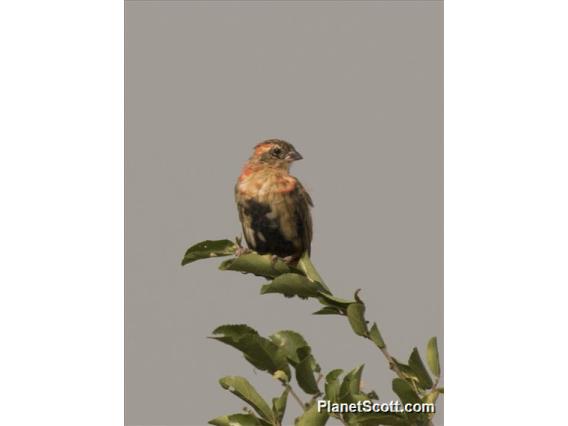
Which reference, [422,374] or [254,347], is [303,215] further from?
[422,374]

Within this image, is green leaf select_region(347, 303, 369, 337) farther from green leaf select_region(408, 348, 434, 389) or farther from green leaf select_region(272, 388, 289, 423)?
green leaf select_region(272, 388, 289, 423)

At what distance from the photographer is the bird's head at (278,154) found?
4.86 m

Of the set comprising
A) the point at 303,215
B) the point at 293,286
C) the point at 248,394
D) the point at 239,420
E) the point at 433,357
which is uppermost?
the point at 303,215

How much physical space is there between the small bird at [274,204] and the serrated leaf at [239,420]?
2.37 feet

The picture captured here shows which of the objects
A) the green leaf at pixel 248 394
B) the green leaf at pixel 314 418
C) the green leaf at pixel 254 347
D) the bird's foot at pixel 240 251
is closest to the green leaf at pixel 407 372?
the green leaf at pixel 314 418

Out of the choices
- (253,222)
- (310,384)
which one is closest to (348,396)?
(310,384)

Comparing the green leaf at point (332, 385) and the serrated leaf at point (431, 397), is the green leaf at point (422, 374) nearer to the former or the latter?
the serrated leaf at point (431, 397)

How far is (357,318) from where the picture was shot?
456 centimetres

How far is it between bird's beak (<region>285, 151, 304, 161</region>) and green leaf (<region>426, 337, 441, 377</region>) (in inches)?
40.1

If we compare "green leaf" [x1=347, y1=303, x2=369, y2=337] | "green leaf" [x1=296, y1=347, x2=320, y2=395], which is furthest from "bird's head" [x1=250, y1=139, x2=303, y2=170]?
"green leaf" [x1=296, y1=347, x2=320, y2=395]

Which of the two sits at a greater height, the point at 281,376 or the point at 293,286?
the point at 293,286

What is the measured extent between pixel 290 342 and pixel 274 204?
2.05 feet

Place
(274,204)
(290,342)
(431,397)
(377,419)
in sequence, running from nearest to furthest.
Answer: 1. (377,419)
2. (431,397)
3. (290,342)
4. (274,204)

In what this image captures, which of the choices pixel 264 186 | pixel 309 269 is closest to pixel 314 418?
pixel 309 269
